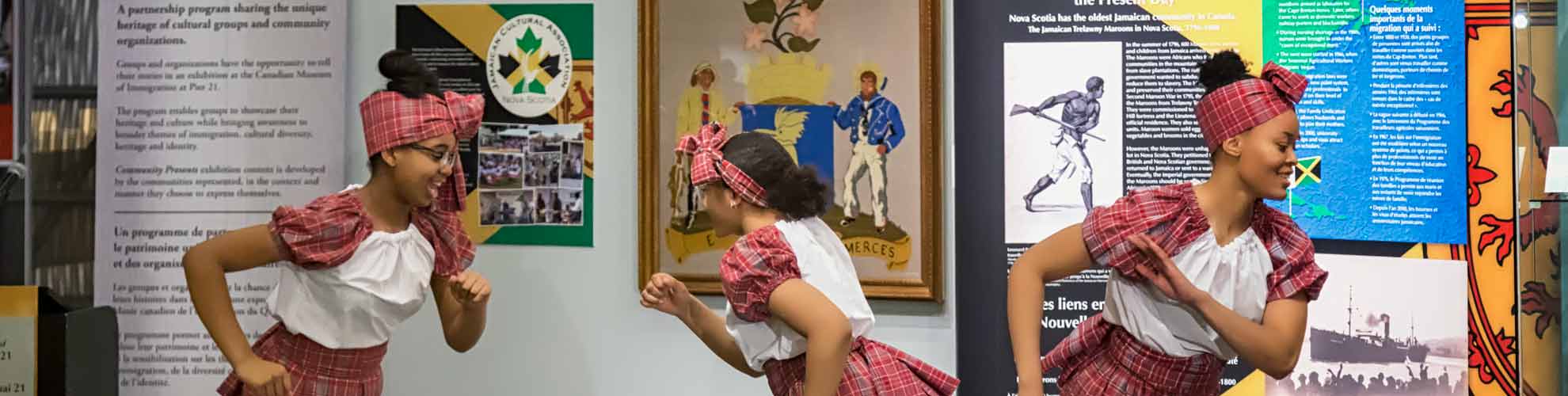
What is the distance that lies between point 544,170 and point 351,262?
0.80 meters

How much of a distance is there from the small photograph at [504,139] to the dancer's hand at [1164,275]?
5.01ft

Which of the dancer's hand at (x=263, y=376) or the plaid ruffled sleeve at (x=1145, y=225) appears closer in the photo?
the plaid ruffled sleeve at (x=1145, y=225)

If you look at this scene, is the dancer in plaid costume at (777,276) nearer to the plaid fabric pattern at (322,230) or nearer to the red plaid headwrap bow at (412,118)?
the red plaid headwrap bow at (412,118)

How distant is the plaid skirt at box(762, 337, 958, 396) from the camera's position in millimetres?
2121

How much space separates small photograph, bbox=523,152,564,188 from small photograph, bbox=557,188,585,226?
3 centimetres

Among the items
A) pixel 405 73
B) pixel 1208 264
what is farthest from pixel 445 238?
pixel 1208 264

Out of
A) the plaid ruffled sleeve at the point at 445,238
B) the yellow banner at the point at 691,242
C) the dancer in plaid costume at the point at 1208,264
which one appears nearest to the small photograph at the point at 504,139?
the yellow banner at the point at 691,242

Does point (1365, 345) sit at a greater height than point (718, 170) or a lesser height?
lesser

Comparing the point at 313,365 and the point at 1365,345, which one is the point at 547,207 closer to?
the point at 313,365

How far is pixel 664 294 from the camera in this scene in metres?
2.17

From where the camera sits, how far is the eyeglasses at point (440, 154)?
225cm

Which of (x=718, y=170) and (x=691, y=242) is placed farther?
(x=691, y=242)

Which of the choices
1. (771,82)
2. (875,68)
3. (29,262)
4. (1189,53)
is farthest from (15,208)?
(1189,53)

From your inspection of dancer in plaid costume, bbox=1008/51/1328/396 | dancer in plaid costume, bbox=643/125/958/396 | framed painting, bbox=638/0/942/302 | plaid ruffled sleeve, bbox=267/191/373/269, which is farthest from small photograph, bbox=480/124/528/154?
dancer in plaid costume, bbox=1008/51/1328/396
